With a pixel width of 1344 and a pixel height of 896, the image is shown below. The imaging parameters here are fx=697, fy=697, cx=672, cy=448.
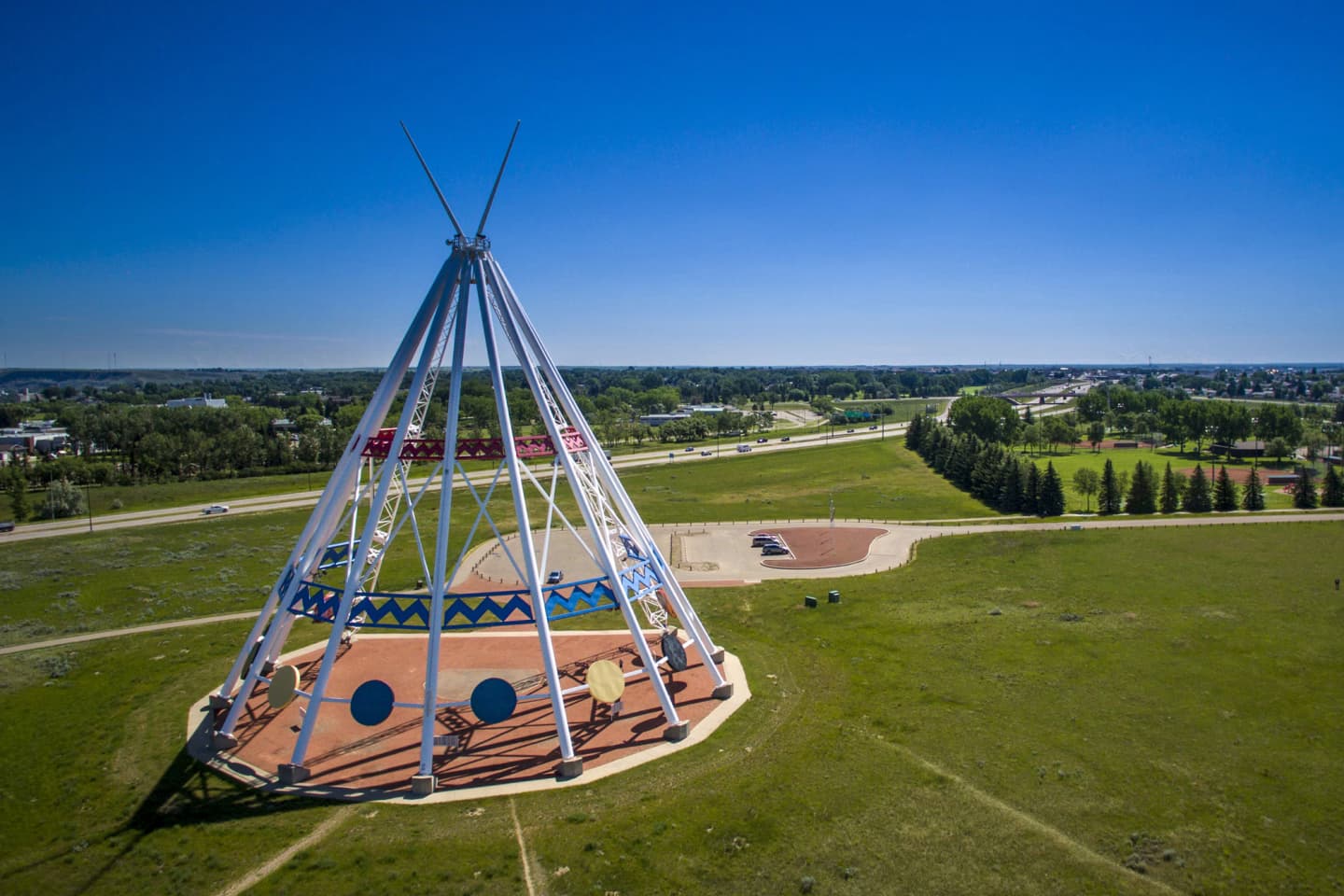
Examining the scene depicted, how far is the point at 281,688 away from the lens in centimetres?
2606

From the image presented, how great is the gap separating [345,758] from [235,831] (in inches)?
162

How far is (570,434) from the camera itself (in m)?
29.9

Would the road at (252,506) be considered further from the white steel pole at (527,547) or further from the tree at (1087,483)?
the white steel pole at (527,547)

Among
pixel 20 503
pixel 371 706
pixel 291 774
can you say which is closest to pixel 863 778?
pixel 371 706

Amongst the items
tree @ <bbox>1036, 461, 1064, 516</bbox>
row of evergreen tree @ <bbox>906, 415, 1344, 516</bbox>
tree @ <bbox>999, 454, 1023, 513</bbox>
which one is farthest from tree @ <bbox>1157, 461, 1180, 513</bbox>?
tree @ <bbox>999, 454, 1023, 513</bbox>

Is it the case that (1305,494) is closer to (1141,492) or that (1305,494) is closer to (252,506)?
(1141,492)

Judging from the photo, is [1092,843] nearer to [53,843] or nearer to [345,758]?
[345,758]

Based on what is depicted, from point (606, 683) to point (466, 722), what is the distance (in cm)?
586

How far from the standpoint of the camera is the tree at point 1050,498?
67.1 m

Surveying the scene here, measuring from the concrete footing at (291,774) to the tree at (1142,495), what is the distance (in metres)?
71.1

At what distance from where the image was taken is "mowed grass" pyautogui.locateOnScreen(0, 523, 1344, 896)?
740 inches

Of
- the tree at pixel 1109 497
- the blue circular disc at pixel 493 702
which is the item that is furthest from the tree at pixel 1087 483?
the blue circular disc at pixel 493 702

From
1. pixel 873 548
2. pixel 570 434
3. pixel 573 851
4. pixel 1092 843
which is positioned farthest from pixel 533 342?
pixel 873 548

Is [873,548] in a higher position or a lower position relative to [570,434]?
lower
